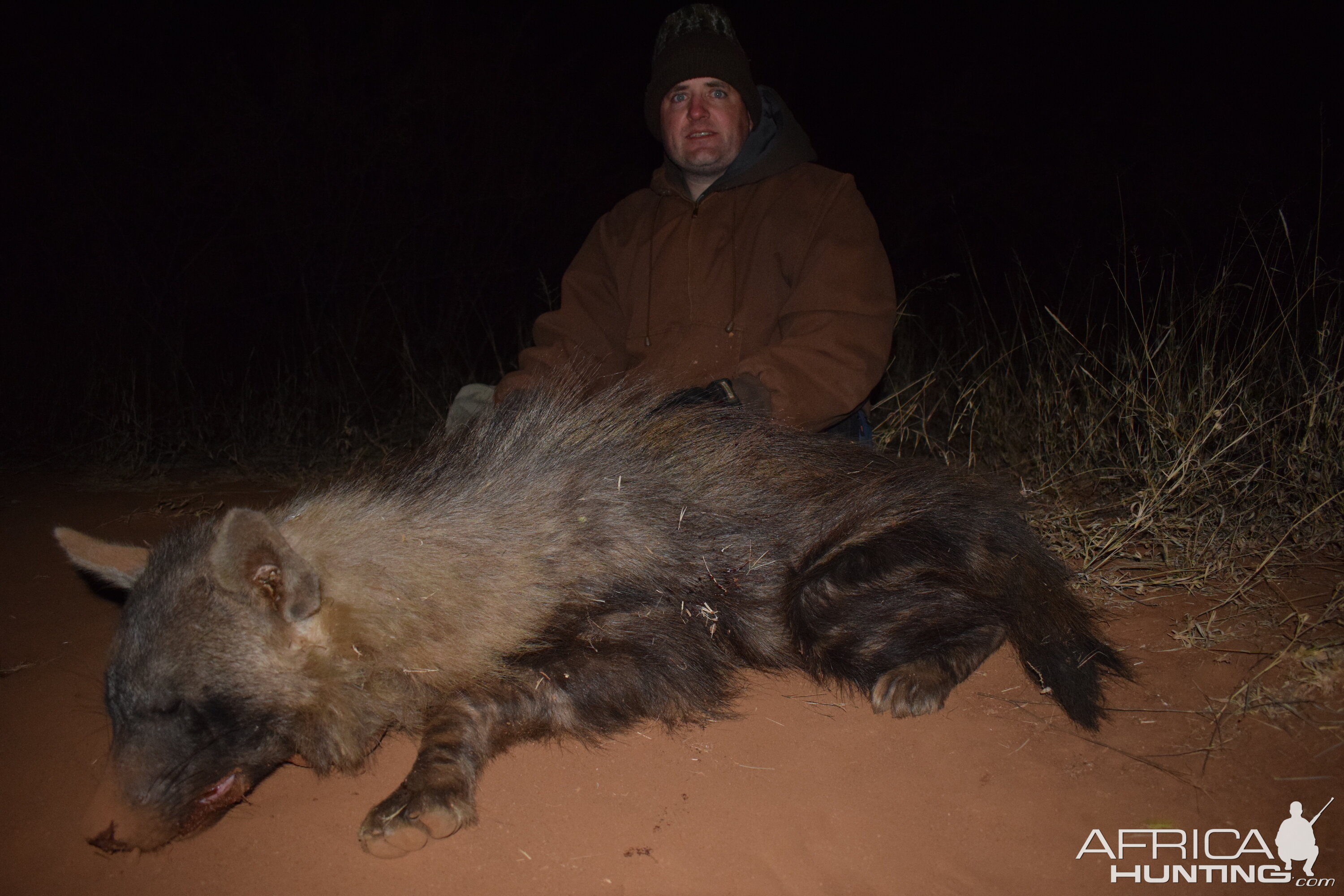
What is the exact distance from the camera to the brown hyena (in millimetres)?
1934

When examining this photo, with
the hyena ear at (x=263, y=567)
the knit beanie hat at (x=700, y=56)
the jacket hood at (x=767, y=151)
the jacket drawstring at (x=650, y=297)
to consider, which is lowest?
the hyena ear at (x=263, y=567)

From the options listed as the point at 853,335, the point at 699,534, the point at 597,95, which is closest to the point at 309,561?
the point at 699,534

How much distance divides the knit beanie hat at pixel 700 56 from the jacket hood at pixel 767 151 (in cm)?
7

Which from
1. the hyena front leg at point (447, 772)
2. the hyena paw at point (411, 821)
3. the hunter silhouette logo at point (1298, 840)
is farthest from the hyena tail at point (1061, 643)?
the hyena paw at point (411, 821)

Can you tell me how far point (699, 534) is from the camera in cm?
243

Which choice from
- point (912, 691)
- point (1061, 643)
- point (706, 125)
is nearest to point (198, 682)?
point (912, 691)

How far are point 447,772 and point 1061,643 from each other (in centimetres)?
166

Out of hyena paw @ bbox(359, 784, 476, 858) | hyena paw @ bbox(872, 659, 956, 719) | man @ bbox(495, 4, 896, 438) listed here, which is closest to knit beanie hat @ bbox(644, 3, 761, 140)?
man @ bbox(495, 4, 896, 438)

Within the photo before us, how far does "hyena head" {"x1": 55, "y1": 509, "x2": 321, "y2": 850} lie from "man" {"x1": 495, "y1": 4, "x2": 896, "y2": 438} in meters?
1.18

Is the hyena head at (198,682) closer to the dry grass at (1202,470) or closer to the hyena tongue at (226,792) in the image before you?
the hyena tongue at (226,792)

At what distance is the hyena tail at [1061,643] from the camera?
7.23 feet

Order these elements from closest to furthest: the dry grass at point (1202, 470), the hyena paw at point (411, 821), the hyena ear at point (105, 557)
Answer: the hyena paw at point (411, 821) → the hyena ear at point (105, 557) → the dry grass at point (1202, 470)

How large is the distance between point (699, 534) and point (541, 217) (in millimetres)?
7511

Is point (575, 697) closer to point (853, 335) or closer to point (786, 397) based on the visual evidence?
point (786, 397)
